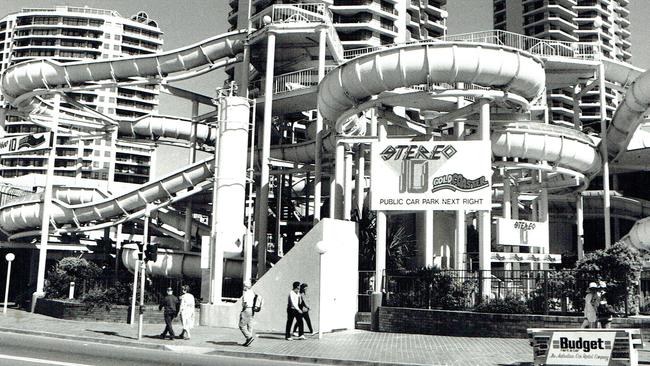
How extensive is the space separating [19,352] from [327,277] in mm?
10084

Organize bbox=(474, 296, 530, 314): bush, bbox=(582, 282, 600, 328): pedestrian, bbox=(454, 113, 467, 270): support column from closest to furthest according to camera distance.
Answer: bbox=(582, 282, 600, 328): pedestrian → bbox=(474, 296, 530, 314): bush → bbox=(454, 113, 467, 270): support column

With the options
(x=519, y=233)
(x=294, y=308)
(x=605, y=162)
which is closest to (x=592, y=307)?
(x=294, y=308)

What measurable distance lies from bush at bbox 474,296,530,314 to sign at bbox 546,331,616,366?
21.8 ft

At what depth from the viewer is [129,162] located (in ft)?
346

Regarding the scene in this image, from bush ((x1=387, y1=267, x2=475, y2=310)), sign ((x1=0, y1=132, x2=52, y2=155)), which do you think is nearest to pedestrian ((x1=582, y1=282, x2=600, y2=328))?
bush ((x1=387, y1=267, x2=475, y2=310))

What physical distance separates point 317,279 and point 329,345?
3479 mm

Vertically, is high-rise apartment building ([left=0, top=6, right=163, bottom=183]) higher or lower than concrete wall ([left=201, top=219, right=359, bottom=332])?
higher

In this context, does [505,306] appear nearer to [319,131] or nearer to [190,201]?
[319,131]

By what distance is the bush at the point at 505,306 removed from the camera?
20844 mm

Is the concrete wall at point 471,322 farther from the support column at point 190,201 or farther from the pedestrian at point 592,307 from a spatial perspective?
the support column at point 190,201

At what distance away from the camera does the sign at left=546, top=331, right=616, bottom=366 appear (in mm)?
13781

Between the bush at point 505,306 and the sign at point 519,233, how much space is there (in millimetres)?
5149

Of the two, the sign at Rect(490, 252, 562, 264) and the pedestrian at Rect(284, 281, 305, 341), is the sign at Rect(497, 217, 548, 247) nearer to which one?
the sign at Rect(490, 252, 562, 264)

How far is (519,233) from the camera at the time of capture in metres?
26.6
